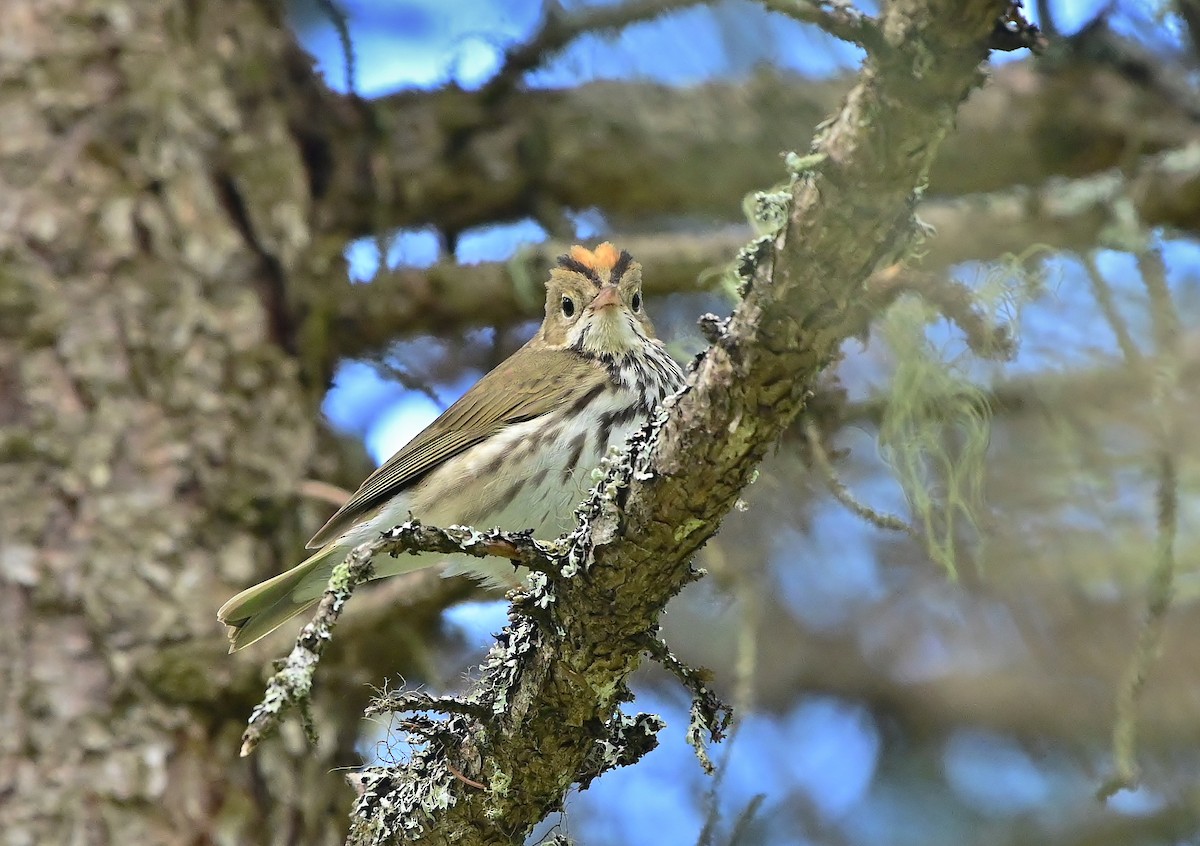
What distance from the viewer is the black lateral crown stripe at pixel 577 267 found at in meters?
4.21

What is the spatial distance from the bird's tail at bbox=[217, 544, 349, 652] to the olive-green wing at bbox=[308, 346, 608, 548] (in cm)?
10

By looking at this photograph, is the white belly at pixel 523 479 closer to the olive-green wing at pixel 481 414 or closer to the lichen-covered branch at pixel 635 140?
the olive-green wing at pixel 481 414

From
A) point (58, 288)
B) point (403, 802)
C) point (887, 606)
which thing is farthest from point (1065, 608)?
point (58, 288)

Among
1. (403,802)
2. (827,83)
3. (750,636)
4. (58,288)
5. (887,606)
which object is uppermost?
(827,83)

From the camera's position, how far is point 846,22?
1.61 metres

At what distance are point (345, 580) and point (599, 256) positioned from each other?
7.76 ft

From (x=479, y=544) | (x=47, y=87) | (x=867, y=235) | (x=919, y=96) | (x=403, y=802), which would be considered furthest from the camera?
(x=47, y=87)

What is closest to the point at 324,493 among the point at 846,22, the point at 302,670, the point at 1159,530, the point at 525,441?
the point at 525,441

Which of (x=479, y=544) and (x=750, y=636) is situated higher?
(x=750, y=636)

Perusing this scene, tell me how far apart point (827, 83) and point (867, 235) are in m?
3.25

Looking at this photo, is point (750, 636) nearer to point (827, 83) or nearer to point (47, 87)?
point (827, 83)

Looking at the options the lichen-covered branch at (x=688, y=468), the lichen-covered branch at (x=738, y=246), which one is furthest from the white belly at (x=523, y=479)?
the lichen-covered branch at (x=688, y=468)

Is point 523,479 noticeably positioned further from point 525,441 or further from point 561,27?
point 561,27

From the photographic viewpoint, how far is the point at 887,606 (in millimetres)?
5832
